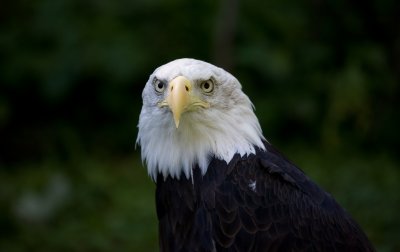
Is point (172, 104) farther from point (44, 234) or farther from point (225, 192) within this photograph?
point (44, 234)

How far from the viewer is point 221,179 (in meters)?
4.09

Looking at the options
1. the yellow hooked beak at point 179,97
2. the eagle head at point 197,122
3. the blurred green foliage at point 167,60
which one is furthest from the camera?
the blurred green foliage at point 167,60

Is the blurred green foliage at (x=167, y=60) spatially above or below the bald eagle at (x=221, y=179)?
above

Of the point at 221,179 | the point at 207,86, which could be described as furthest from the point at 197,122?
the point at 221,179

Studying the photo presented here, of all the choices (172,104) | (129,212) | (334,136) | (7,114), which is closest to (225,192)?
(172,104)

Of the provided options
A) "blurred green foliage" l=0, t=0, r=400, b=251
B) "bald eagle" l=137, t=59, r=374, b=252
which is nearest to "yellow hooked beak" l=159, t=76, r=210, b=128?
"bald eagle" l=137, t=59, r=374, b=252

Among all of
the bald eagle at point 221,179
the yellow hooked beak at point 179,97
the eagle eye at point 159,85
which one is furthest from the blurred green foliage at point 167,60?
the yellow hooked beak at point 179,97

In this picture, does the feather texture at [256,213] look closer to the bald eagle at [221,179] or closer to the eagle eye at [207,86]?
the bald eagle at [221,179]

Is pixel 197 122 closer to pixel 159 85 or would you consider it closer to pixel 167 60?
pixel 159 85

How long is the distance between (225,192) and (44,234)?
3.04m

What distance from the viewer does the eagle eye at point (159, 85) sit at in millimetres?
4094

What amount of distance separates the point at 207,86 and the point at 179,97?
27 cm

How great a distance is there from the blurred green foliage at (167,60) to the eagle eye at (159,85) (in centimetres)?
320

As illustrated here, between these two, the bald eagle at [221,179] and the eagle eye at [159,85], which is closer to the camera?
the bald eagle at [221,179]
